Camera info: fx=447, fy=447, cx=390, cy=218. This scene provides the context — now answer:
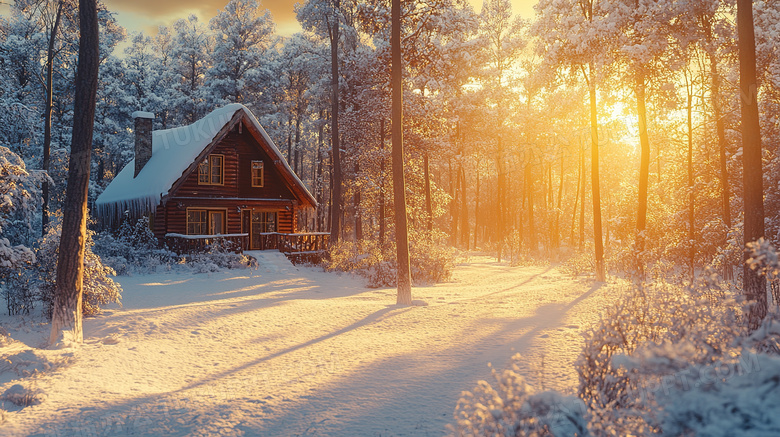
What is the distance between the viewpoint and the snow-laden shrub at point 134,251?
60.0ft

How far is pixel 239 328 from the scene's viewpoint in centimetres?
961

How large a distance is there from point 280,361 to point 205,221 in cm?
1996

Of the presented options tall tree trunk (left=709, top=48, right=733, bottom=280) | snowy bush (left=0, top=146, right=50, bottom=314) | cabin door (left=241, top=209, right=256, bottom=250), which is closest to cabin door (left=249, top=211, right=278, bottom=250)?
cabin door (left=241, top=209, right=256, bottom=250)

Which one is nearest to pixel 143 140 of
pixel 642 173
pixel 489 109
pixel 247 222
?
pixel 247 222

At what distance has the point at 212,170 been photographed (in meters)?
25.1

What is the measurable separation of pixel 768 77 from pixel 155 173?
27.9 metres

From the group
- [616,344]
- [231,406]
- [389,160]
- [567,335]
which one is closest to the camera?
[616,344]

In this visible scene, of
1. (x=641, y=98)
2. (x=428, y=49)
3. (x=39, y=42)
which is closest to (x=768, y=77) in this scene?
(x=641, y=98)

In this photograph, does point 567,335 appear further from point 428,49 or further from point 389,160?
point 389,160

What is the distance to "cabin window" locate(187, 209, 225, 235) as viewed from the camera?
2488cm

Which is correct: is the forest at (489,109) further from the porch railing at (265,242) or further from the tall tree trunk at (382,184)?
the porch railing at (265,242)

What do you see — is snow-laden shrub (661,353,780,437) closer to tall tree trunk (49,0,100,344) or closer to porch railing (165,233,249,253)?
tall tree trunk (49,0,100,344)

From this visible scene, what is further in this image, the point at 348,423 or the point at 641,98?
the point at 641,98

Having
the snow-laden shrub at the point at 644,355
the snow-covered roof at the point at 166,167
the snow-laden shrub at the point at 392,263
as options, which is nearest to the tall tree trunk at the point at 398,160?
the snow-laden shrub at the point at 392,263
